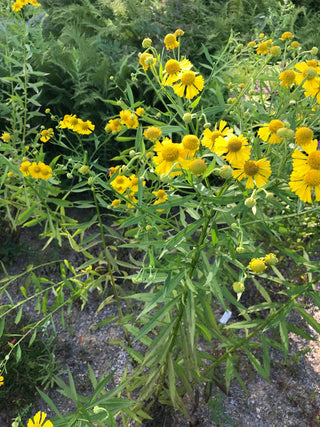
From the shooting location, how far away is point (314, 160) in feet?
2.88

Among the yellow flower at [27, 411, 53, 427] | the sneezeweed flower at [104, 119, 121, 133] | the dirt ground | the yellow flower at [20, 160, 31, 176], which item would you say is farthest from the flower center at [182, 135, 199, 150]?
the dirt ground

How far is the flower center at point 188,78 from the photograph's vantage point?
3.30ft

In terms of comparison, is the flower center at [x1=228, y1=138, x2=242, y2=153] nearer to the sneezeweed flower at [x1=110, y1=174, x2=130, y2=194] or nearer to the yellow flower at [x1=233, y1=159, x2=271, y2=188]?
the yellow flower at [x1=233, y1=159, x2=271, y2=188]

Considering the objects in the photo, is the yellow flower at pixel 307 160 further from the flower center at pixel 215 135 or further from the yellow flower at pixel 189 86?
the yellow flower at pixel 189 86

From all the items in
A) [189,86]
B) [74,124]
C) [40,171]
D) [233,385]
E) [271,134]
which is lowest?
[233,385]

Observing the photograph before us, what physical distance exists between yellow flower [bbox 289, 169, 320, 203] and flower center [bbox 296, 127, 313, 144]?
79 millimetres

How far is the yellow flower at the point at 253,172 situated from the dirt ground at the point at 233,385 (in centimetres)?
104

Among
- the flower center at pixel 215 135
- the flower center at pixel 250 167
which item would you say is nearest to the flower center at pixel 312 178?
the flower center at pixel 250 167

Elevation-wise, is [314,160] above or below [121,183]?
above

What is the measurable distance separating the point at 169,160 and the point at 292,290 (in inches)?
22.5

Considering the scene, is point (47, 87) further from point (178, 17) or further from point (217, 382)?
point (217, 382)

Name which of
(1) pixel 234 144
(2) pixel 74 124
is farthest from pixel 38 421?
(2) pixel 74 124

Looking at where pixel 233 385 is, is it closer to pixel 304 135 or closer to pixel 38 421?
pixel 38 421

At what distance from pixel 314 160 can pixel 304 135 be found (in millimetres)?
66
